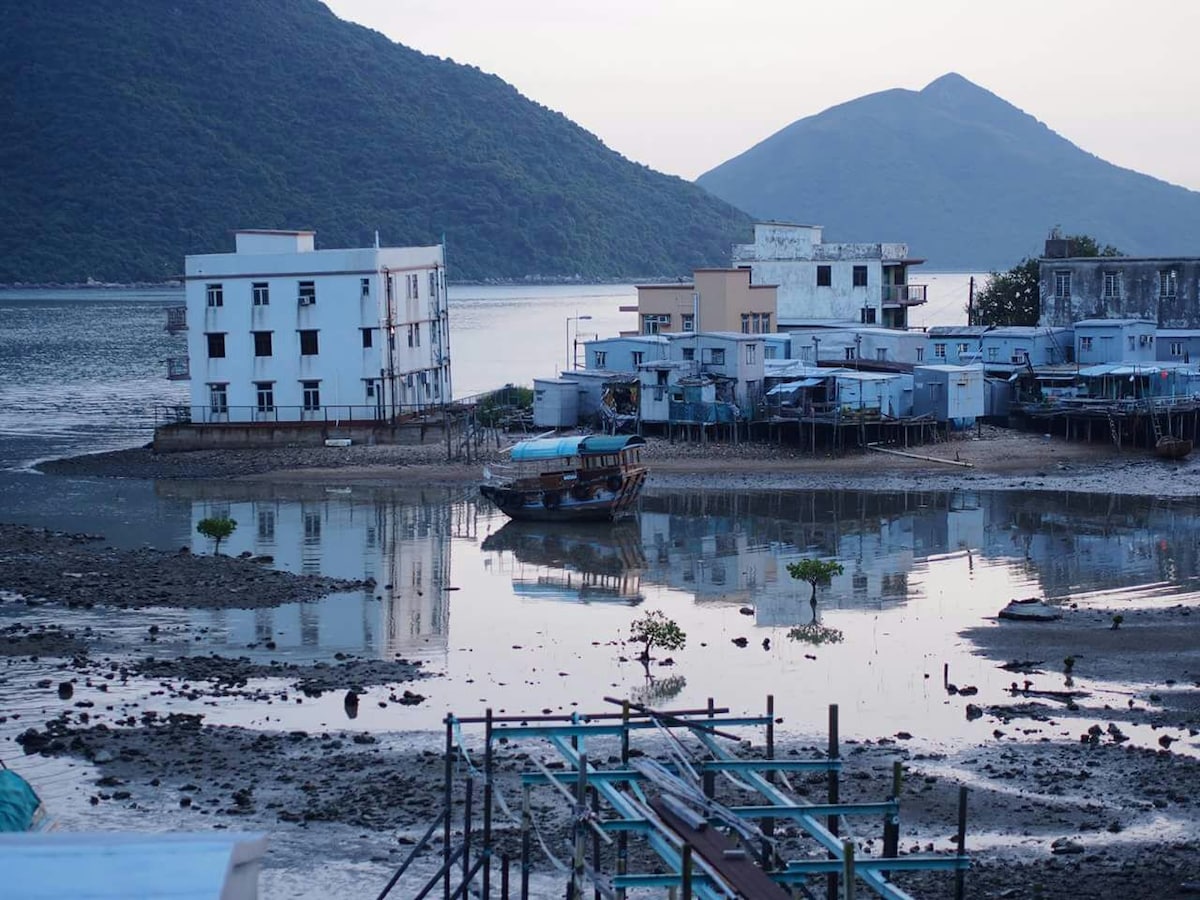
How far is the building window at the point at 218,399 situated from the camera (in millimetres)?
64062

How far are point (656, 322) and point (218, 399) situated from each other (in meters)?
20.7

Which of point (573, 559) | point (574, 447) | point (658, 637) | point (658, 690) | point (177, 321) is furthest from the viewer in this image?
point (177, 321)

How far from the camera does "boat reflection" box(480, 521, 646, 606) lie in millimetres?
37438

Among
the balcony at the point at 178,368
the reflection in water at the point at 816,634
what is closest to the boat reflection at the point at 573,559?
the reflection in water at the point at 816,634

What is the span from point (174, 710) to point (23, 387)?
3392 inches

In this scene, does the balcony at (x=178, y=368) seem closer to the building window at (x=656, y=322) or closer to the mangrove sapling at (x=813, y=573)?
the building window at (x=656, y=322)

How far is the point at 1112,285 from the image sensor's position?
74.4 metres

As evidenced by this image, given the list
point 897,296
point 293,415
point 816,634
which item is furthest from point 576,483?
point 897,296

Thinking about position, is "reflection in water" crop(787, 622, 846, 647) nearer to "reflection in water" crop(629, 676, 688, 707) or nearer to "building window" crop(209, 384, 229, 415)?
"reflection in water" crop(629, 676, 688, 707)

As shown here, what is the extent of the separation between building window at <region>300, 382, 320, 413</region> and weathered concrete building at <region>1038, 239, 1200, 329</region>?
110 ft

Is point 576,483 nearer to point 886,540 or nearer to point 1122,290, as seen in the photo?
point 886,540

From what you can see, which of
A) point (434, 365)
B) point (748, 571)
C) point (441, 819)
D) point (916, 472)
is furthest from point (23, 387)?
point (441, 819)

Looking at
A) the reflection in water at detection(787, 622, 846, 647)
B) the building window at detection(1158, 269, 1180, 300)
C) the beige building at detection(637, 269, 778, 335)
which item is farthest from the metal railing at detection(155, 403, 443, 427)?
the building window at detection(1158, 269, 1180, 300)

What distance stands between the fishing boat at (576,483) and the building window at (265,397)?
1817cm
